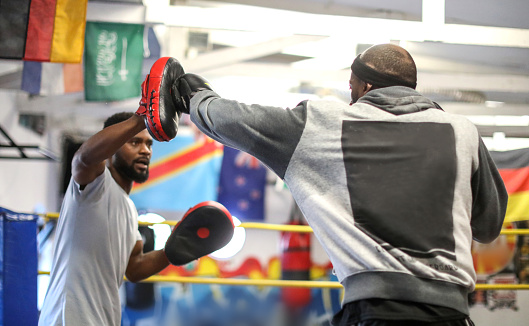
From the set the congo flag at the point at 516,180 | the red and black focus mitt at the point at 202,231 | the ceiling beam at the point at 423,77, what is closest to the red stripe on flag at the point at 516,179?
the congo flag at the point at 516,180

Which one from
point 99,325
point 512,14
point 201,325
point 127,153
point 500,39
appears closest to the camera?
point 99,325

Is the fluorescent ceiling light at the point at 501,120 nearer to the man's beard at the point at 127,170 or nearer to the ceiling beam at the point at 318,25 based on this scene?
the ceiling beam at the point at 318,25

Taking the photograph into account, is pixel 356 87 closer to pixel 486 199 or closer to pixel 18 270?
pixel 486 199

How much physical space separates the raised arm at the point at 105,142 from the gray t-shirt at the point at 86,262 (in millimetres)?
112

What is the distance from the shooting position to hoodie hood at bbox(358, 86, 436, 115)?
1.28 m

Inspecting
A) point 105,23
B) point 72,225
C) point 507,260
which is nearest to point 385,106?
point 72,225

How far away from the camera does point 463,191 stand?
125 centimetres

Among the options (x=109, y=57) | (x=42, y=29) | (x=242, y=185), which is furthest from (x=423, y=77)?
(x=42, y=29)

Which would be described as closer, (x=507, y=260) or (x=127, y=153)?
(x=127, y=153)

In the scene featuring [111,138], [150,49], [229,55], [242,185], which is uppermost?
[150,49]

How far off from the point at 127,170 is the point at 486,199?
1.45 m

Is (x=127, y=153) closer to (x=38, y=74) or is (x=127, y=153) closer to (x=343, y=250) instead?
(x=343, y=250)

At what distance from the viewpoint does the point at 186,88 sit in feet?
5.14

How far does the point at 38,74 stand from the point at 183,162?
2.09m
